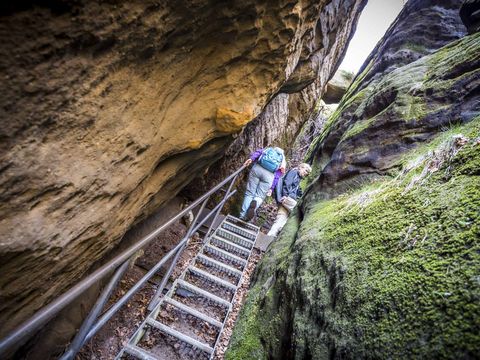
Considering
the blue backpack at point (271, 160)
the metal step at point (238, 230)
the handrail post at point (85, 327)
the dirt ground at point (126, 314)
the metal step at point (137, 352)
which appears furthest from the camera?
the blue backpack at point (271, 160)

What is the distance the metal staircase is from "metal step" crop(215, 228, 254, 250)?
240 millimetres

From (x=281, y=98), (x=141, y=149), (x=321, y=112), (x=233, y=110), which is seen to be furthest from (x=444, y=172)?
(x=321, y=112)

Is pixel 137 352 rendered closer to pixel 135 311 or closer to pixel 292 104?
pixel 135 311

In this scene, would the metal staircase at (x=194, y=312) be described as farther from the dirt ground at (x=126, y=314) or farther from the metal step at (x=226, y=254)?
the dirt ground at (x=126, y=314)

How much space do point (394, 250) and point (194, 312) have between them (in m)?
2.37

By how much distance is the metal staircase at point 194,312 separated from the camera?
8.79 ft

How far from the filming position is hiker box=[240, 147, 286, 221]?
232 inches

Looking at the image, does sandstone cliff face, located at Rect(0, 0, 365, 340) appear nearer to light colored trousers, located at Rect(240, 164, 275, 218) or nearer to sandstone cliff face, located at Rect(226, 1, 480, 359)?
sandstone cliff face, located at Rect(226, 1, 480, 359)

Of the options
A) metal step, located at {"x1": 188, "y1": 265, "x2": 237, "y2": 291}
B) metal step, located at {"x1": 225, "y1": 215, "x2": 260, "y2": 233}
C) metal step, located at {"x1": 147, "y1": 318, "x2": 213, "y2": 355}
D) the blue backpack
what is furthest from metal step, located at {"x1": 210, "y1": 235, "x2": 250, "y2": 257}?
metal step, located at {"x1": 147, "y1": 318, "x2": 213, "y2": 355}

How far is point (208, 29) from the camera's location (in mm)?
2270

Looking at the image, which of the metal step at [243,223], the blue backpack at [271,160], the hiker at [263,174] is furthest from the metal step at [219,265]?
the blue backpack at [271,160]

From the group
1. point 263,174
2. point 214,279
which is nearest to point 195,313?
point 214,279

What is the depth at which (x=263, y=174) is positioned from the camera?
598 cm

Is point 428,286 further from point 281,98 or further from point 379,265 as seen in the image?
point 281,98
